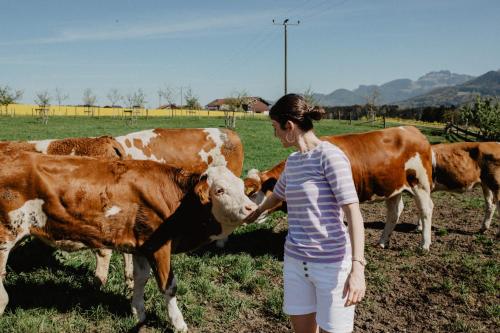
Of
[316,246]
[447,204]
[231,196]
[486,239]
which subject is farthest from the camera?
[447,204]

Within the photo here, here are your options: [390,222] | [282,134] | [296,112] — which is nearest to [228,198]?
[282,134]

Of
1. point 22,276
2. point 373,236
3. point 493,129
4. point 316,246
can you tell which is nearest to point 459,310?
point 373,236

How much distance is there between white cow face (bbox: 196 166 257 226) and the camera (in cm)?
377

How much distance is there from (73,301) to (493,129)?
27666 millimetres

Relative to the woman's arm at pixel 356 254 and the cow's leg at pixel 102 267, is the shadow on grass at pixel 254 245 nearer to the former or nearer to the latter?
the cow's leg at pixel 102 267

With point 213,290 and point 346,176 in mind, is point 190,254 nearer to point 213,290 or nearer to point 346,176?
point 213,290

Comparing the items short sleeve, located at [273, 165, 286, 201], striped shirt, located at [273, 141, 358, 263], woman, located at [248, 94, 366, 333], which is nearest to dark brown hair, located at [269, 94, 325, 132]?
woman, located at [248, 94, 366, 333]

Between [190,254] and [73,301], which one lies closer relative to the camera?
[73,301]

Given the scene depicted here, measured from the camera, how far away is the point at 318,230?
2611 millimetres

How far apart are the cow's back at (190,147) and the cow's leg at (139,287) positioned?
14.5 ft

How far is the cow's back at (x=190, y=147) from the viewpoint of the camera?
9.00m

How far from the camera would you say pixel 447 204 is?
10.2m

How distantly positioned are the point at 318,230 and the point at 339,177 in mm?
388

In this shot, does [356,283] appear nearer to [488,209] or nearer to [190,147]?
[488,209]
